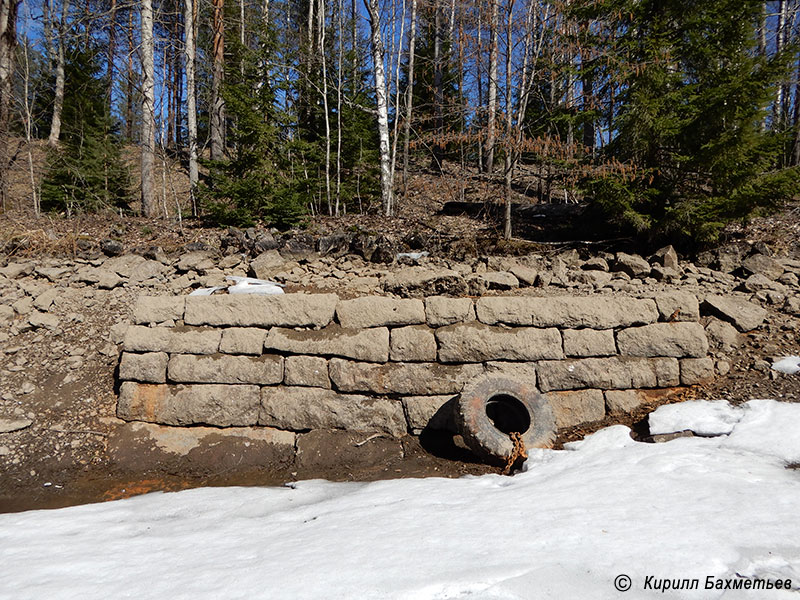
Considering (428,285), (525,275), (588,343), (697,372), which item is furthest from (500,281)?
(697,372)

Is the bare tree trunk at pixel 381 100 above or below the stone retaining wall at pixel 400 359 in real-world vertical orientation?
above

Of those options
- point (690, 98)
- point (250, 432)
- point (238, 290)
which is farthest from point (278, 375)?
point (690, 98)

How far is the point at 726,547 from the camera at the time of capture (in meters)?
2.08

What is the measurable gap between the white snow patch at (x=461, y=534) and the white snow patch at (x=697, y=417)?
4.7 inches

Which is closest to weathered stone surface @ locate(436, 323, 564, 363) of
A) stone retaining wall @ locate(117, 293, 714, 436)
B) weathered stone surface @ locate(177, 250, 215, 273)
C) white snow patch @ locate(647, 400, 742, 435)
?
stone retaining wall @ locate(117, 293, 714, 436)

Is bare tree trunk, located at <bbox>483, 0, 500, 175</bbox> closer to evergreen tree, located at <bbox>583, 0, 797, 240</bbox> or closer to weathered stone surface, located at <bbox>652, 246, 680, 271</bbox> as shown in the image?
evergreen tree, located at <bbox>583, 0, 797, 240</bbox>

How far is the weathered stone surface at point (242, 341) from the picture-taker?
4266 millimetres

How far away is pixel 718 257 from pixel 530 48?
207 inches

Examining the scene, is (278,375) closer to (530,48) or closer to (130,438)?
(130,438)

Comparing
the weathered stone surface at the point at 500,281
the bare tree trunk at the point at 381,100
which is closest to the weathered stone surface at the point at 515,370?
the weathered stone surface at the point at 500,281

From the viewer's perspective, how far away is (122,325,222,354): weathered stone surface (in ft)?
14.0

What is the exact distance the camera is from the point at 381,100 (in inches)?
391

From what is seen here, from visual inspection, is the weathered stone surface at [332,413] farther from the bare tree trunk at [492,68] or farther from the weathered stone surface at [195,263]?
the bare tree trunk at [492,68]

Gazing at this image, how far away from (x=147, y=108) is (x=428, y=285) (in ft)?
28.1
